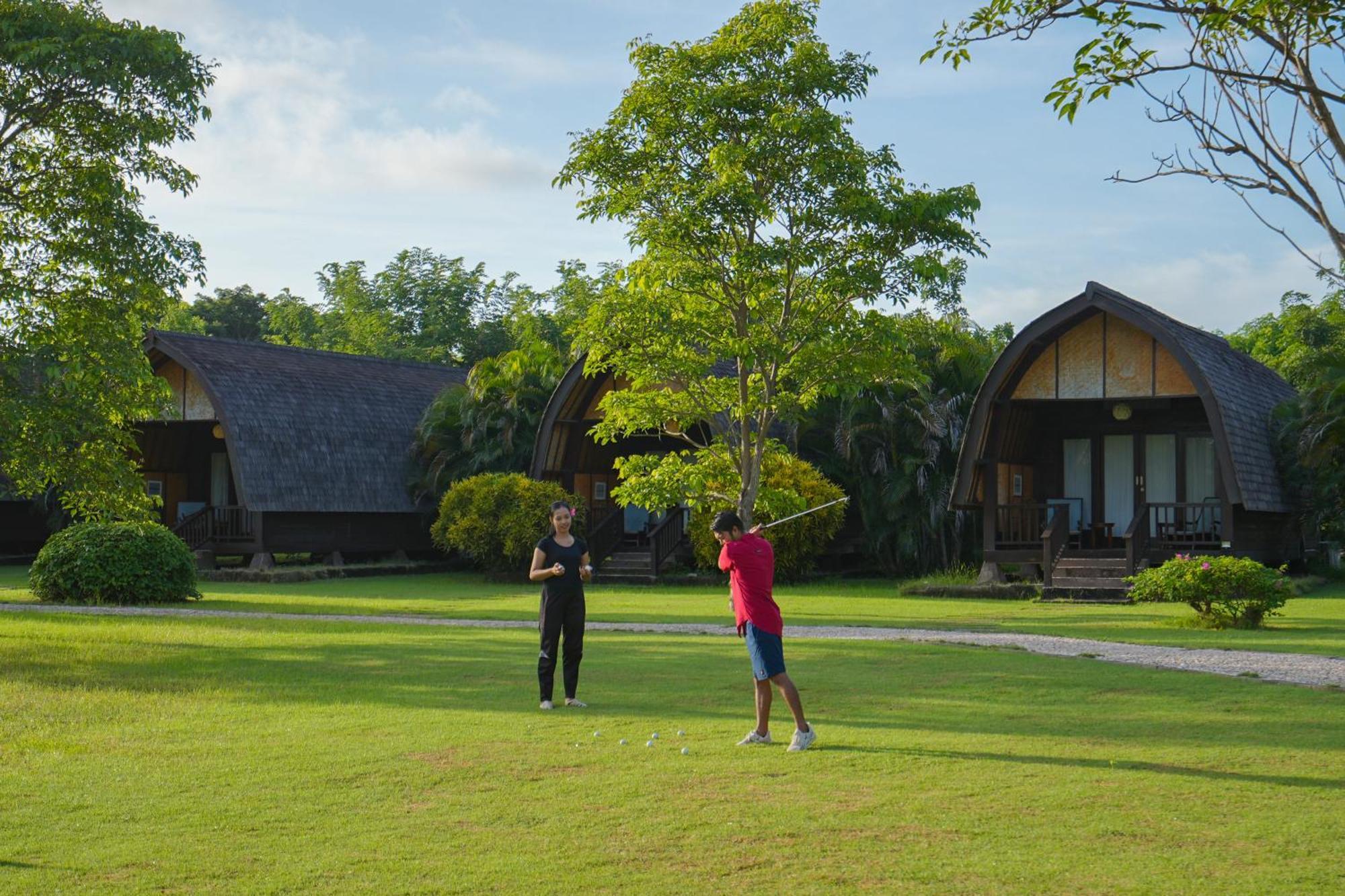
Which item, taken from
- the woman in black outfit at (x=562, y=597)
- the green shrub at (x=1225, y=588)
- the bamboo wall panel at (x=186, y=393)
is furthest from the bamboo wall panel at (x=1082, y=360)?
the bamboo wall panel at (x=186, y=393)

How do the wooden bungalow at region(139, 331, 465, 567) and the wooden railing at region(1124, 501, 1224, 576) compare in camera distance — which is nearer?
the wooden railing at region(1124, 501, 1224, 576)

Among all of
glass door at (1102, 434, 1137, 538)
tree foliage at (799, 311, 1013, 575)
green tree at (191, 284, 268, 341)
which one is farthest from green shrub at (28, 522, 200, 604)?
green tree at (191, 284, 268, 341)

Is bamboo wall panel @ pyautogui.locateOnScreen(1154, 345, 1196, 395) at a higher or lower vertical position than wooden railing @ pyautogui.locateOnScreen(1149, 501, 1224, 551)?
higher

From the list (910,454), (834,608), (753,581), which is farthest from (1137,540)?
(753,581)

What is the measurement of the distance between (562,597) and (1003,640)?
276 inches

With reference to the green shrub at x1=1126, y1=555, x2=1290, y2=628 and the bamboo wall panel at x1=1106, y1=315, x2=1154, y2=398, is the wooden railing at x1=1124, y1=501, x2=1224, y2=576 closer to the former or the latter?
the bamboo wall panel at x1=1106, y1=315, x2=1154, y2=398

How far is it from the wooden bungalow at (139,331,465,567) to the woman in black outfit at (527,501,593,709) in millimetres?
21614

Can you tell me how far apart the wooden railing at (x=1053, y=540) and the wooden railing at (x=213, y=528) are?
17584 mm

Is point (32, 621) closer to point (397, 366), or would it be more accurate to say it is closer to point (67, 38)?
point (67, 38)

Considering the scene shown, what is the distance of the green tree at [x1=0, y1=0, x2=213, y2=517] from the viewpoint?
1641 cm

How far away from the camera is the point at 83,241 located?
56.5ft

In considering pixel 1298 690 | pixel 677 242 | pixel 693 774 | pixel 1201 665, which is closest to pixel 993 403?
pixel 677 242

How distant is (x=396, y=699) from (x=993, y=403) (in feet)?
58.5

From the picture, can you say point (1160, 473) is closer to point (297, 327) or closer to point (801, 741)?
point (801, 741)
